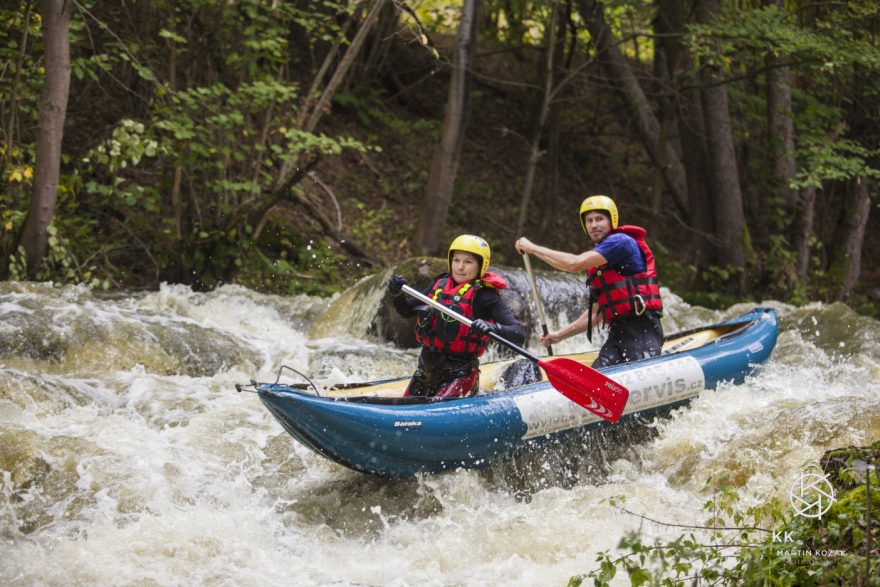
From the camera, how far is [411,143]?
13586 millimetres

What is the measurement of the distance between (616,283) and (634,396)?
2.23ft

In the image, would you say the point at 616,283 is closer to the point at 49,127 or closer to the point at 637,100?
the point at 49,127

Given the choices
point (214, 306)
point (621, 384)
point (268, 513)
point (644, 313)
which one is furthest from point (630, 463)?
point (214, 306)

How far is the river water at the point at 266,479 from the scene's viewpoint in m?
3.87

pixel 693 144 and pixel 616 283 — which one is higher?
pixel 693 144

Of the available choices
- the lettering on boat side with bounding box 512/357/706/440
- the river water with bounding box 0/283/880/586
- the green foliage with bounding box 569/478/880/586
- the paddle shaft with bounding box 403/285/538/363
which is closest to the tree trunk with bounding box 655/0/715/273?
the river water with bounding box 0/283/880/586

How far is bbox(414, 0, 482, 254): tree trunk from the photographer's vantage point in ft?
34.4

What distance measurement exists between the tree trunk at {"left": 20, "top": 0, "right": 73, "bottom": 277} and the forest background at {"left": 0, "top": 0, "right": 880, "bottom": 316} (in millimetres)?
18

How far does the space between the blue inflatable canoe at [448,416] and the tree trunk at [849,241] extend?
6985 mm

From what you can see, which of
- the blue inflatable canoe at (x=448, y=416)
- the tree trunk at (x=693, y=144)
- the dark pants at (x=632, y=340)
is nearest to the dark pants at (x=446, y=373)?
the blue inflatable canoe at (x=448, y=416)

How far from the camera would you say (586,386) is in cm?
473

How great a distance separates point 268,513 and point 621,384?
210 cm

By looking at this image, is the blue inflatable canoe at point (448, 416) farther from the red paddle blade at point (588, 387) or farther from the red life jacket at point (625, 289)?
the red life jacket at point (625, 289)

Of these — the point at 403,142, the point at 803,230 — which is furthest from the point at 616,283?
the point at 403,142
